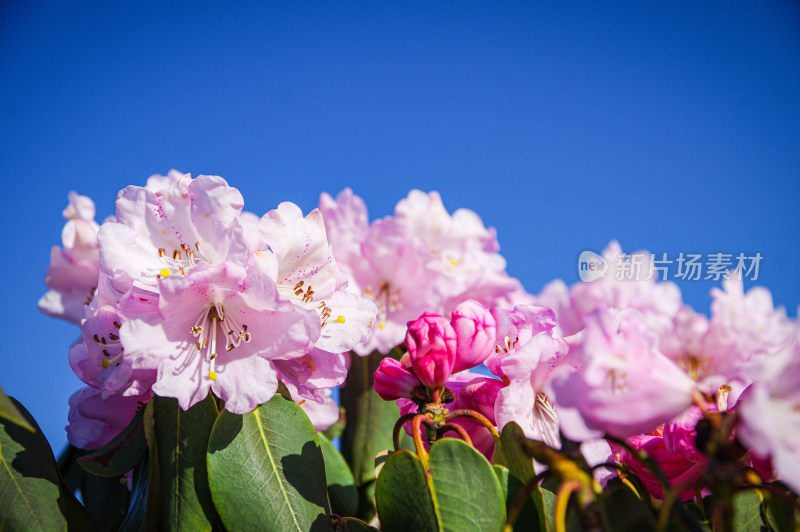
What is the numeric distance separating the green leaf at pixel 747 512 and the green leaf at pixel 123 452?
2.60 feet

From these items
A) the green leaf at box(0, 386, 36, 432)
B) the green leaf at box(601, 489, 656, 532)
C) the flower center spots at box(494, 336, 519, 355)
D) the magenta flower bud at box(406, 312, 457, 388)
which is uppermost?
the flower center spots at box(494, 336, 519, 355)

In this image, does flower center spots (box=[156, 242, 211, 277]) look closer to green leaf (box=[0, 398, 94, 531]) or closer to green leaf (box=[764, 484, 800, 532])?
green leaf (box=[0, 398, 94, 531])

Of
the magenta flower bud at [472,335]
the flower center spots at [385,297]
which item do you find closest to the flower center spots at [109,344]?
the magenta flower bud at [472,335]

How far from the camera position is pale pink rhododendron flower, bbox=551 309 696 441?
1.58ft

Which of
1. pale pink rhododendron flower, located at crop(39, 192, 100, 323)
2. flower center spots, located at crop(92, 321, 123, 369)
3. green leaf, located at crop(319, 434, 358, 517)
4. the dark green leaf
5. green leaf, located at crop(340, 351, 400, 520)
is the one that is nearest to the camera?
the dark green leaf

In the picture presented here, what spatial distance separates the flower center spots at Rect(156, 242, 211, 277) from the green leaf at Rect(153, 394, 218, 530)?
20cm

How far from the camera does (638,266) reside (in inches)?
94.6

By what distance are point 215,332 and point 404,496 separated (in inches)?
14.2

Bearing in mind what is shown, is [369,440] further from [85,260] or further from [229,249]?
[85,260]

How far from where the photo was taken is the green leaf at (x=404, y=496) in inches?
26.6

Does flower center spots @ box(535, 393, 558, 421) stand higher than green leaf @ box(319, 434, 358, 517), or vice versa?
A: flower center spots @ box(535, 393, 558, 421)

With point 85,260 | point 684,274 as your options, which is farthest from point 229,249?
point 684,274

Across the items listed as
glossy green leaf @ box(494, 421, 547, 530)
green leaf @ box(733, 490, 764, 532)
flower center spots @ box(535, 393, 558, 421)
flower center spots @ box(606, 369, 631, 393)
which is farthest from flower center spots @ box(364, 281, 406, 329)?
flower center spots @ box(606, 369, 631, 393)

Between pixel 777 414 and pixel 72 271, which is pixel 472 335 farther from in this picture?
pixel 72 271
